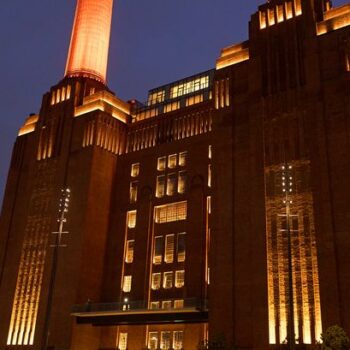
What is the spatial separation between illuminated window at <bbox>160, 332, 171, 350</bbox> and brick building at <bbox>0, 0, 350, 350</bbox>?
0.32ft

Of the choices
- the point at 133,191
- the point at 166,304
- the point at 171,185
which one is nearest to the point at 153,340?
the point at 166,304

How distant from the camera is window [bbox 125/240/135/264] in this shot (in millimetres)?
54394

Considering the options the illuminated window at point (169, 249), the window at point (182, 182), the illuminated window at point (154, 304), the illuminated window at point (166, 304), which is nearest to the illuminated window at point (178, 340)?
the illuminated window at point (166, 304)

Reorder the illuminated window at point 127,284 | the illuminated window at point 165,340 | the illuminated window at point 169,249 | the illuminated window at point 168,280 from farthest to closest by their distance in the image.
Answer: the illuminated window at point 127,284 < the illuminated window at point 169,249 < the illuminated window at point 168,280 < the illuminated window at point 165,340

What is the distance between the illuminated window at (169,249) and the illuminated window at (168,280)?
121 centimetres

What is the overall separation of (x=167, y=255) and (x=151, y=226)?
3855 millimetres

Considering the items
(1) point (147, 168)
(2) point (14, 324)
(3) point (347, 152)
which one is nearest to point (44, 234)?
(2) point (14, 324)

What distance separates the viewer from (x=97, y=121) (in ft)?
193

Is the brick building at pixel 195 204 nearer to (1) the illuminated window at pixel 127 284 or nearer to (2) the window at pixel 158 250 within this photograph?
(2) the window at pixel 158 250

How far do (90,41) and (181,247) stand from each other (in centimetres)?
3582

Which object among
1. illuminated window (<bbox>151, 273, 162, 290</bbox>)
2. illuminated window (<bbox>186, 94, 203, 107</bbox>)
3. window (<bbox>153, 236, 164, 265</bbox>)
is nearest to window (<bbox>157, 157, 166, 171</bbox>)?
illuminated window (<bbox>186, 94, 203, 107</bbox>)

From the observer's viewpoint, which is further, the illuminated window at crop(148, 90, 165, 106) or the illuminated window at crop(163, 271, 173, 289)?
the illuminated window at crop(148, 90, 165, 106)

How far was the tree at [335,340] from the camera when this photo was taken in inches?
1225

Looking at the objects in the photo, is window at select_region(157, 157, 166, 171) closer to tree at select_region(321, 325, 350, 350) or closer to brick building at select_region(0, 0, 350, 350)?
brick building at select_region(0, 0, 350, 350)
